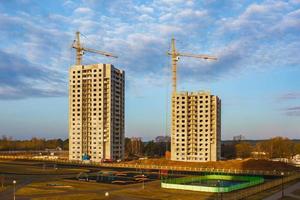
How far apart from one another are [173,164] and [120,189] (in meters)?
73.5

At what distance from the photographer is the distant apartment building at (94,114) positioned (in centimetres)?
18425

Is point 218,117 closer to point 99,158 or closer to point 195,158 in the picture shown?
point 195,158

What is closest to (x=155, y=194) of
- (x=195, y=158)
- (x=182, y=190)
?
(x=182, y=190)

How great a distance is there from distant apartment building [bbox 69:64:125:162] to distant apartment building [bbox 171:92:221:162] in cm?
2878

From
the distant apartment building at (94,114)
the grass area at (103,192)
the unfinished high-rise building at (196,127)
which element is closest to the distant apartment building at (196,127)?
the unfinished high-rise building at (196,127)

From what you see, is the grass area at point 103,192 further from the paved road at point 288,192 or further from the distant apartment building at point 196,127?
the distant apartment building at point 196,127

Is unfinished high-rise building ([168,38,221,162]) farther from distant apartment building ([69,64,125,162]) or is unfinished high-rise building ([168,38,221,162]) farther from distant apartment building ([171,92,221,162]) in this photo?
distant apartment building ([69,64,125,162])

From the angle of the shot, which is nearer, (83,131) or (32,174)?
(32,174)

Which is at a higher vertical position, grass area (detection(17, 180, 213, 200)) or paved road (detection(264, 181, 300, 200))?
grass area (detection(17, 180, 213, 200))

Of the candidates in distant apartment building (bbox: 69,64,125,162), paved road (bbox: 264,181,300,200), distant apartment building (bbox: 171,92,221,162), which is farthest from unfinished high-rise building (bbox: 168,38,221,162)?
paved road (bbox: 264,181,300,200)

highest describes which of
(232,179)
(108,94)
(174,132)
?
(108,94)

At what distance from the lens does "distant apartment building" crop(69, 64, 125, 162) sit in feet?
604

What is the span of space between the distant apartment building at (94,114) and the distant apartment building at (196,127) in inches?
1133

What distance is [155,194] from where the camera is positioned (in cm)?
7856
